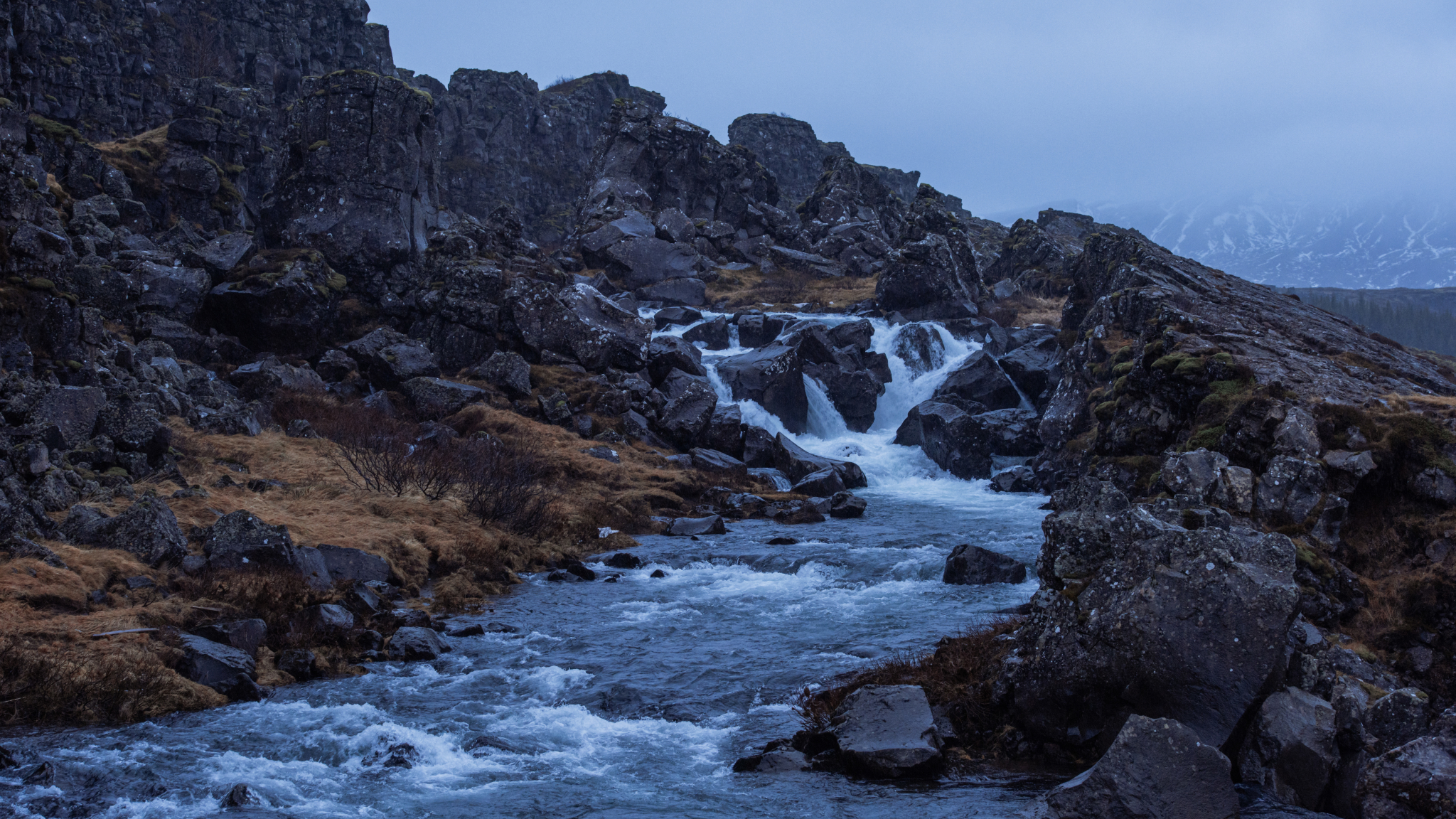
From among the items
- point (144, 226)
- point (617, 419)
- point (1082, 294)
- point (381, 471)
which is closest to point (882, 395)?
point (1082, 294)

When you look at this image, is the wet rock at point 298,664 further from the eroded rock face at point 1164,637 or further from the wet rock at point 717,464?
the wet rock at point 717,464

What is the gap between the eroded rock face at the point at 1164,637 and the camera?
8812 mm

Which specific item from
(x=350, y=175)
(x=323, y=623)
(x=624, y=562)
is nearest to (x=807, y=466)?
(x=624, y=562)

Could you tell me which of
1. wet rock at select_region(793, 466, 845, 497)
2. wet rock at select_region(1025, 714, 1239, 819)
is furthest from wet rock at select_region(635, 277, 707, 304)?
wet rock at select_region(1025, 714, 1239, 819)

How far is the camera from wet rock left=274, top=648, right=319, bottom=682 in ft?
41.6

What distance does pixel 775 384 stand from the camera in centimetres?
4325

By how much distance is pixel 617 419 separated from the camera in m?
36.8

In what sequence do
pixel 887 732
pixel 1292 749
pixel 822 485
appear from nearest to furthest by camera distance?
pixel 1292 749 < pixel 887 732 < pixel 822 485

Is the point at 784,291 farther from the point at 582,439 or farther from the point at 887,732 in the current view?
the point at 887,732

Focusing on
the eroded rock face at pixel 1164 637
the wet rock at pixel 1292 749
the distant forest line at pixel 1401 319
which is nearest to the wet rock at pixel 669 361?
the eroded rock face at pixel 1164 637

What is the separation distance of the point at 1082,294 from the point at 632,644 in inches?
1708

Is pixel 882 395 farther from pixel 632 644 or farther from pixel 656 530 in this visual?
pixel 632 644

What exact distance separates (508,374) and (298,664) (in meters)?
25.4

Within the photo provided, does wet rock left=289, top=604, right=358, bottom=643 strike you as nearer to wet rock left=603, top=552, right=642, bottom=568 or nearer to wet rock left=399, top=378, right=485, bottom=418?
wet rock left=603, top=552, right=642, bottom=568
